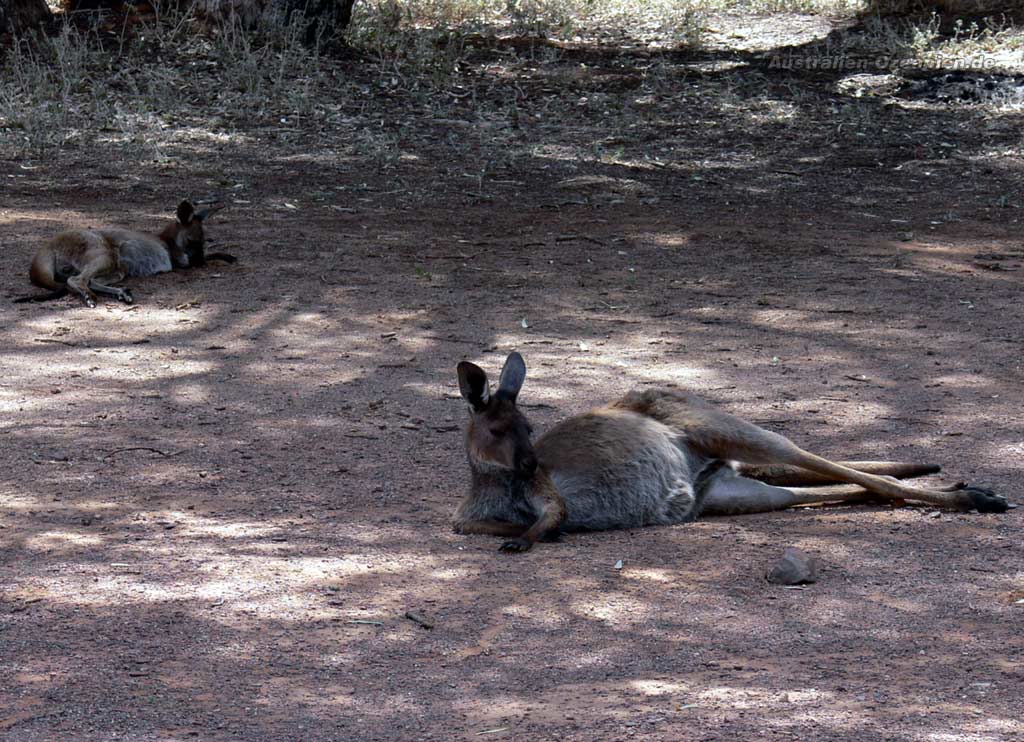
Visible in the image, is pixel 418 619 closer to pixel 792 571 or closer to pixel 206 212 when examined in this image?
pixel 792 571

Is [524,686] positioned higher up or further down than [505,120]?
further down

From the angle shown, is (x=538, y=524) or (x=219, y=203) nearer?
(x=538, y=524)

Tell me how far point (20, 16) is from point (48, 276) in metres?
7.19

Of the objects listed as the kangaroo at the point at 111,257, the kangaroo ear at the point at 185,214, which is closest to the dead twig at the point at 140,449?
the kangaroo at the point at 111,257

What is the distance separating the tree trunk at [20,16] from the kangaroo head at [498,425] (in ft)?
36.4

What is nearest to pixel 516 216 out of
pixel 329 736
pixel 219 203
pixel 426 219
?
pixel 426 219

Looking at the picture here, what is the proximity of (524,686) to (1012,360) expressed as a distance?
429 centimetres

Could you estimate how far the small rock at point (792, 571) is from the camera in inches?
156

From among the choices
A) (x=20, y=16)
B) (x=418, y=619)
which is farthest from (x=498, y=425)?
(x=20, y=16)

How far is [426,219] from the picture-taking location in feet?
32.9

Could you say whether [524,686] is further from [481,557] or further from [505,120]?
[505,120]

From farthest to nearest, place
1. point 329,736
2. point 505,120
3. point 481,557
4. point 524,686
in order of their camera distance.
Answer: point 505,120
point 481,557
point 524,686
point 329,736

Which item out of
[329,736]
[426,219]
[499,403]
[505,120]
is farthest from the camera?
[505,120]

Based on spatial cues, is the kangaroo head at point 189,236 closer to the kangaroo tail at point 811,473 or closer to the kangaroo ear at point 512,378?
the kangaroo ear at point 512,378
